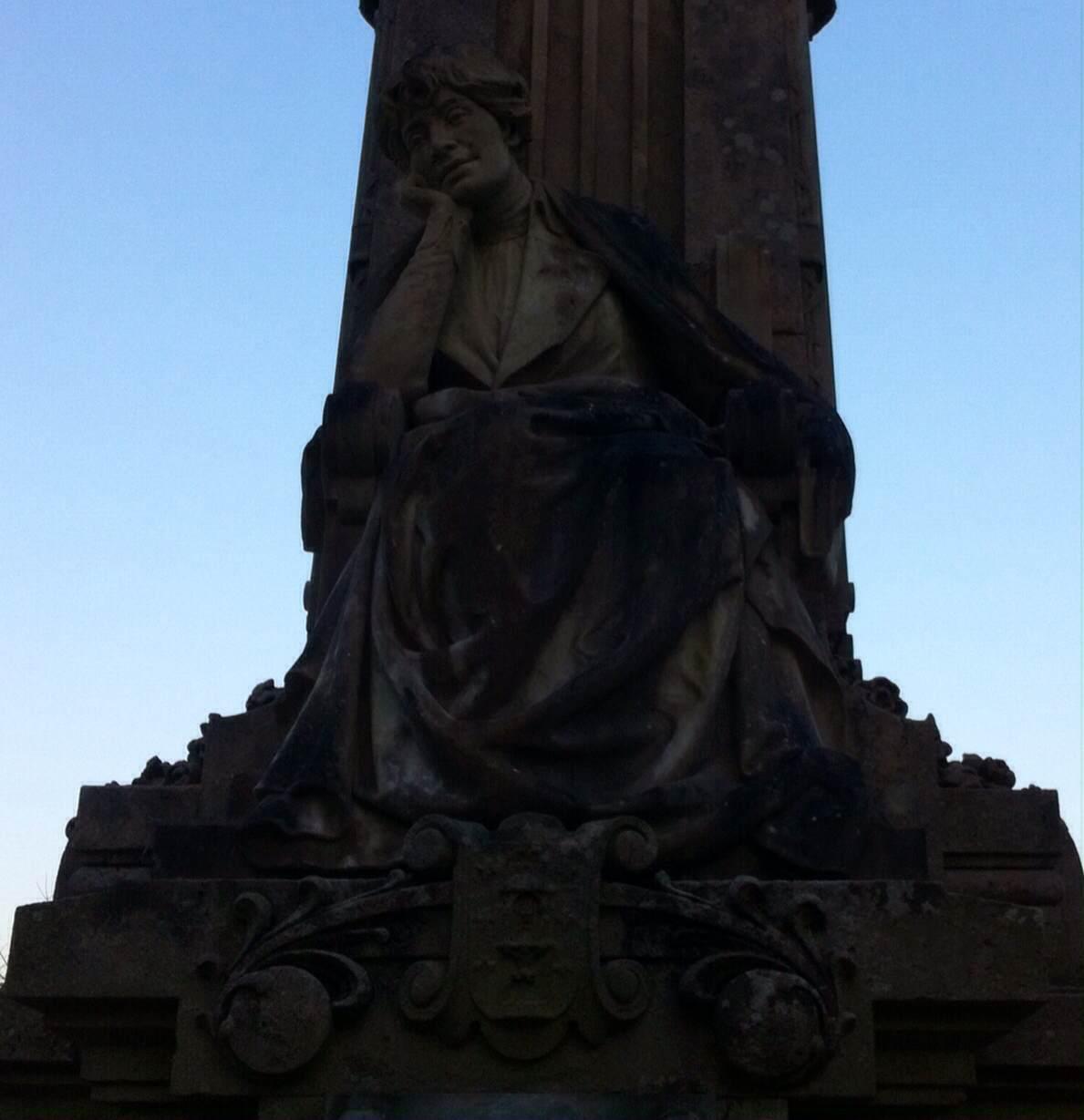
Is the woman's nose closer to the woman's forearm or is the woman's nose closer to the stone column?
the woman's forearm

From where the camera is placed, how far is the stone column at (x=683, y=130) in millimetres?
8078

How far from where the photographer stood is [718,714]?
5.72 metres

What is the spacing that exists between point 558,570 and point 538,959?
1.36 meters

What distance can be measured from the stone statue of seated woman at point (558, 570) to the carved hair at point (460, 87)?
1cm

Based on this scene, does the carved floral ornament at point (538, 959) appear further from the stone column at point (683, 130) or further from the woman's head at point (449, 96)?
the stone column at point (683, 130)

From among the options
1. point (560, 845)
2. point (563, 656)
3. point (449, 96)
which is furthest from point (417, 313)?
point (560, 845)

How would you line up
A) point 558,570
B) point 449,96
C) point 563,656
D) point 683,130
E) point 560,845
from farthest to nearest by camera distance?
point 683,130, point 449,96, point 558,570, point 563,656, point 560,845

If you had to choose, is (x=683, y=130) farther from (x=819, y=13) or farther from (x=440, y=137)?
(x=440, y=137)

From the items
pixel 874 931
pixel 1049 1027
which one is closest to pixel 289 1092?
pixel 874 931

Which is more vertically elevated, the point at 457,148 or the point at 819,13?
the point at 819,13

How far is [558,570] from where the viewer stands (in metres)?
5.90

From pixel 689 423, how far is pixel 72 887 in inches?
101

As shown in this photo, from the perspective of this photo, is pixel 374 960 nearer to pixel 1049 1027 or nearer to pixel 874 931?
pixel 874 931

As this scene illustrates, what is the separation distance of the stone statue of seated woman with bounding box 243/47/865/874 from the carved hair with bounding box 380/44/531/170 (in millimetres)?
12
